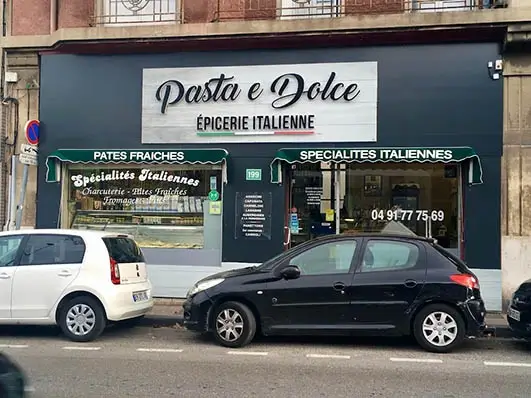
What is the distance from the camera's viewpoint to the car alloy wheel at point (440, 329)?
23.4 ft

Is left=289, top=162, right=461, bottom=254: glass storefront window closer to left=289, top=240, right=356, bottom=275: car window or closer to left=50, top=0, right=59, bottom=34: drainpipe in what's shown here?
left=289, top=240, right=356, bottom=275: car window

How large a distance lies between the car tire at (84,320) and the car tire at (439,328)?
14.1 feet

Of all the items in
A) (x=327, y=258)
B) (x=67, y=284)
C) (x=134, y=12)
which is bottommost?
(x=67, y=284)

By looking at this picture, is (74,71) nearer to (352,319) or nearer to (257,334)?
(257,334)

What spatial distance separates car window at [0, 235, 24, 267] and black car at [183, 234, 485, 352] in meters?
2.66

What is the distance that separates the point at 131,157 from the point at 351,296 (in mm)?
6001

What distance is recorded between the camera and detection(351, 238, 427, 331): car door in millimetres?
7180

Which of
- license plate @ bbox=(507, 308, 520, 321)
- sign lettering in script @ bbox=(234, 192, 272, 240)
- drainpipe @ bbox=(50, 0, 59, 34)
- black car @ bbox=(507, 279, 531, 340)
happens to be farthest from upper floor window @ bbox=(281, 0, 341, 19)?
license plate @ bbox=(507, 308, 520, 321)

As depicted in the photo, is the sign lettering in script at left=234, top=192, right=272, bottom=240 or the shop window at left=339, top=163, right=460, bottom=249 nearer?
the shop window at left=339, top=163, right=460, bottom=249

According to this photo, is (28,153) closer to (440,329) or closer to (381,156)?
(381,156)

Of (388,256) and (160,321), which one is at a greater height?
(388,256)

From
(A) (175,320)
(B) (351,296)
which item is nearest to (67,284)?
(A) (175,320)

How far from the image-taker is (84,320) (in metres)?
7.72

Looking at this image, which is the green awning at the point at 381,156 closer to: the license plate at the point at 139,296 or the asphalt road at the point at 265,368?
the asphalt road at the point at 265,368
